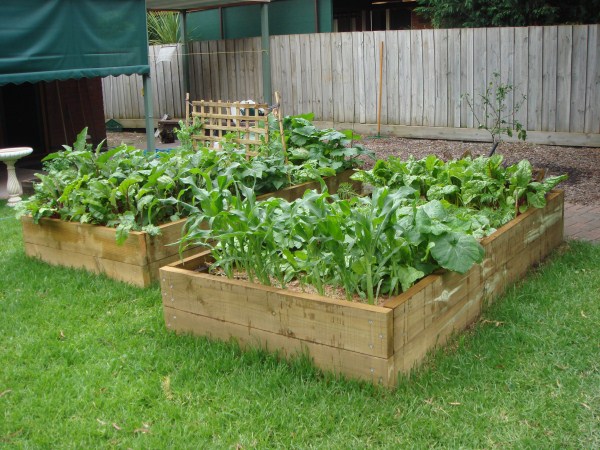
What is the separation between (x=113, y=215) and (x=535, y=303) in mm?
3138

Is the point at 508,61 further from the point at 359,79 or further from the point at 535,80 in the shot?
the point at 359,79

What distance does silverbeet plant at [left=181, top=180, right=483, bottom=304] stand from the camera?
150 inches

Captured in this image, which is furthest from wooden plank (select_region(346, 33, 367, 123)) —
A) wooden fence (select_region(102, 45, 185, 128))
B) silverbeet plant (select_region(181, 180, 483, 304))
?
silverbeet plant (select_region(181, 180, 483, 304))

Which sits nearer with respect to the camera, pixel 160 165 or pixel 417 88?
pixel 160 165

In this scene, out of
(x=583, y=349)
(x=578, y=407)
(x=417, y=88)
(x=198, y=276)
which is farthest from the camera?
(x=417, y=88)

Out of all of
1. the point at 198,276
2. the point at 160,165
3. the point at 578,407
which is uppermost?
the point at 160,165

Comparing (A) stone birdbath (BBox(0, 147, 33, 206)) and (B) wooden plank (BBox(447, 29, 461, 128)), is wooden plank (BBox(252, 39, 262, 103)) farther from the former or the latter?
(A) stone birdbath (BBox(0, 147, 33, 206))

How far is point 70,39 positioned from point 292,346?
278 inches

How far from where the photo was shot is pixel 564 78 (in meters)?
10.8

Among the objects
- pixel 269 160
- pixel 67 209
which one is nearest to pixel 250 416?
pixel 67 209

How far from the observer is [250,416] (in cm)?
337

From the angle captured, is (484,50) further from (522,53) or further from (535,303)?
(535,303)

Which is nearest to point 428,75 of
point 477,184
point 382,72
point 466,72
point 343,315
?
point 466,72

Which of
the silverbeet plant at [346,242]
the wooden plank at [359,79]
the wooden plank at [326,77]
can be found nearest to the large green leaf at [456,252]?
the silverbeet plant at [346,242]
